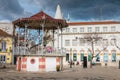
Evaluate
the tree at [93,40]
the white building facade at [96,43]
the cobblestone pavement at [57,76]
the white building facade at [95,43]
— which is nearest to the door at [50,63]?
the cobblestone pavement at [57,76]

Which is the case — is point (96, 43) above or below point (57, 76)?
above

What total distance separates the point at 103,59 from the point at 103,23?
9.93 m

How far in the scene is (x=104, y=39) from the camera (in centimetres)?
8244

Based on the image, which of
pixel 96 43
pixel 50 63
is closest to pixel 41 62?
pixel 50 63

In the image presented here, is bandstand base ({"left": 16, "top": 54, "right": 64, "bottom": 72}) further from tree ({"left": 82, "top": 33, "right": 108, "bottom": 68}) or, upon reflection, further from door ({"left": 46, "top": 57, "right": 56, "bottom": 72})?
tree ({"left": 82, "top": 33, "right": 108, "bottom": 68})

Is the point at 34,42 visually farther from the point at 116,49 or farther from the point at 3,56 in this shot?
the point at 116,49

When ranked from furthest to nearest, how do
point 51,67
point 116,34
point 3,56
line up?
point 116,34
point 3,56
point 51,67

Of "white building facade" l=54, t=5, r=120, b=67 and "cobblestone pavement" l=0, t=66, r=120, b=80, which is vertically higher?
"white building facade" l=54, t=5, r=120, b=67

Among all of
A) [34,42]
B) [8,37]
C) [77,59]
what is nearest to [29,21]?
[34,42]

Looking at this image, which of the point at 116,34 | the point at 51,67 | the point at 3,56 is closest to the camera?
the point at 51,67

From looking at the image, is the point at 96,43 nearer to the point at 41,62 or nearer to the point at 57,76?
the point at 41,62

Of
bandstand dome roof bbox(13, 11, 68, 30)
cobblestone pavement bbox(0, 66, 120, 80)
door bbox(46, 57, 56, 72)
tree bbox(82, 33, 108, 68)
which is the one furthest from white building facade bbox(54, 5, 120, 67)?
cobblestone pavement bbox(0, 66, 120, 80)

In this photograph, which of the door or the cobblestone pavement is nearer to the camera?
the cobblestone pavement

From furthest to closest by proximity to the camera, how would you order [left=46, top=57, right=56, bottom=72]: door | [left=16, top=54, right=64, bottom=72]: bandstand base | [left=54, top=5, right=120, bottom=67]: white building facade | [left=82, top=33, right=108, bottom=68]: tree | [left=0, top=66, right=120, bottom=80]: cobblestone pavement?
[left=54, top=5, right=120, bottom=67]: white building facade
[left=82, top=33, right=108, bottom=68]: tree
[left=46, top=57, right=56, bottom=72]: door
[left=16, top=54, right=64, bottom=72]: bandstand base
[left=0, top=66, right=120, bottom=80]: cobblestone pavement
